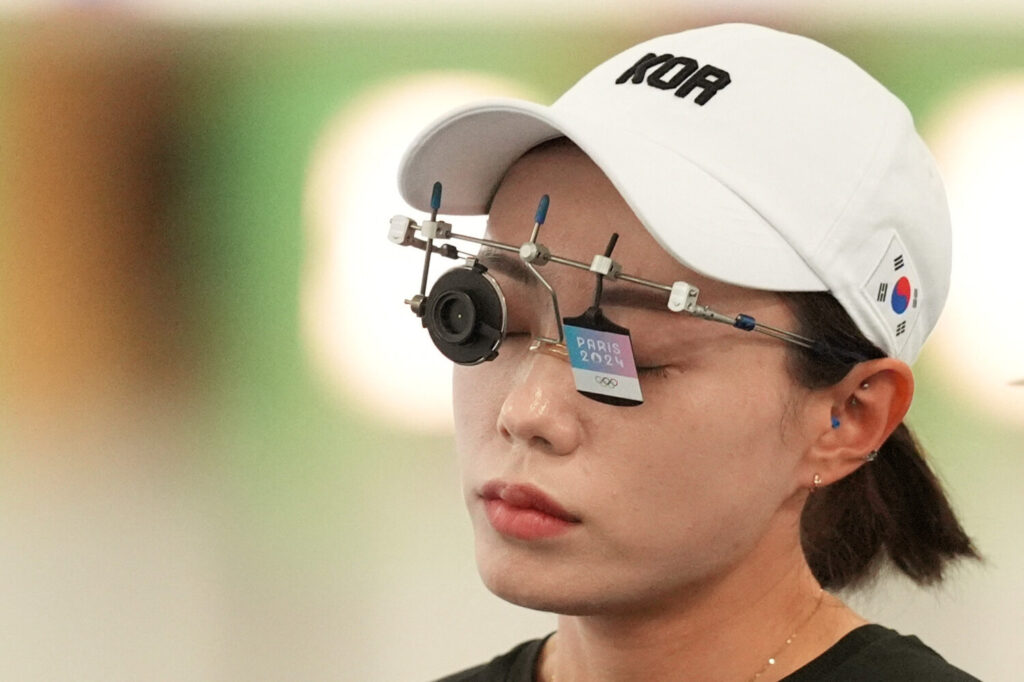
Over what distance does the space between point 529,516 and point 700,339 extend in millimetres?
206

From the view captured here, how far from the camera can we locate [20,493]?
2.20 meters

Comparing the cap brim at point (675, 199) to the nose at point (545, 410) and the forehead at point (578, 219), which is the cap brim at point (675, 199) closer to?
the forehead at point (578, 219)

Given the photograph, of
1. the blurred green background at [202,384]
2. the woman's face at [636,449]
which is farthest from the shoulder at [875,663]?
the blurred green background at [202,384]

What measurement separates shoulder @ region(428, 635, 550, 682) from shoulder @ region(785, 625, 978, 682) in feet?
1.00

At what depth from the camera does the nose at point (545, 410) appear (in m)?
1.09

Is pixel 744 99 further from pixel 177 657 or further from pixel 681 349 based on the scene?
pixel 177 657

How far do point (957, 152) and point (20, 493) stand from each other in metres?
1.61

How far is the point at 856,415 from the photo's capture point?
1188mm

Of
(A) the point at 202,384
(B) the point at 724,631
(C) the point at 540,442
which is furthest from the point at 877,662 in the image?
(A) the point at 202,384

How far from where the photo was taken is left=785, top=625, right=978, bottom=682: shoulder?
46.1 inches

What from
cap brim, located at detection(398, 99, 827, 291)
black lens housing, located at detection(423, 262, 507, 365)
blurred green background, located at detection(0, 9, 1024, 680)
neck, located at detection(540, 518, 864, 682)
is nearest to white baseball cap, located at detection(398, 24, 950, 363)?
cap brim, located at detection(398, 99, 827, 291)

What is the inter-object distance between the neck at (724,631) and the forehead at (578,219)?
0.28m

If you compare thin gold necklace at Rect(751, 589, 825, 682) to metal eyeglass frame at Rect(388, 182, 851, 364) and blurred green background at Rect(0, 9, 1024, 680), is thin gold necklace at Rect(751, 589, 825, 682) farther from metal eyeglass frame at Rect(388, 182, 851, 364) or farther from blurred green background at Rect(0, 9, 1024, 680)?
blurred green background at Rect(0, 9, 1024, 680)

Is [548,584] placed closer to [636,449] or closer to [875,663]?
[636,449]
